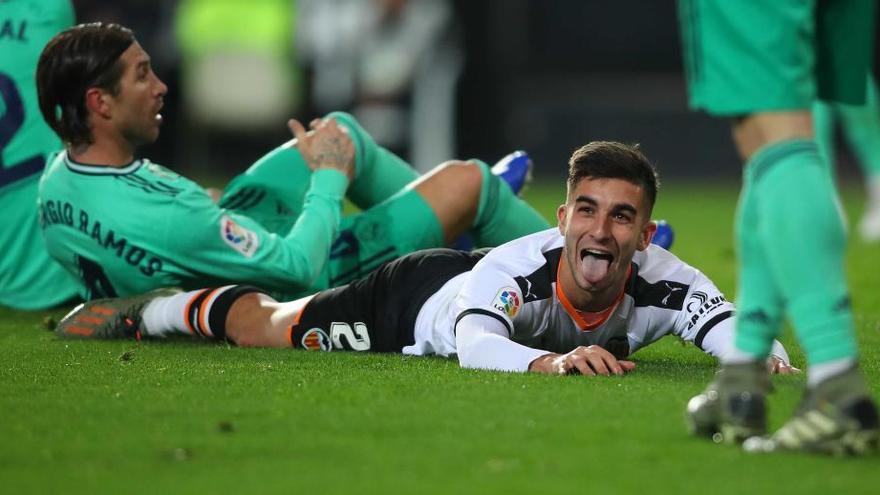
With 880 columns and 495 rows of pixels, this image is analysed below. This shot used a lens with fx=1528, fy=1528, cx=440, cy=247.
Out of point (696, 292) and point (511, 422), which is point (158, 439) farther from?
point (696, 292)

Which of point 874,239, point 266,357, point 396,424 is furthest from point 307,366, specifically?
point 874,239

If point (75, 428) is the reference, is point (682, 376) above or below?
below

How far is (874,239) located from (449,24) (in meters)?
5.59

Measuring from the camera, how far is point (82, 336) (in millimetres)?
4883

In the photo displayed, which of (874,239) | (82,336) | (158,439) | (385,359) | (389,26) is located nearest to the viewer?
(158,439)

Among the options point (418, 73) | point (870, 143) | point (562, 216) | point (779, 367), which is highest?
point (562, 216)

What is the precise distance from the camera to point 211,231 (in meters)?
4.76

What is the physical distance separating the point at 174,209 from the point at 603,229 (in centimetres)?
148

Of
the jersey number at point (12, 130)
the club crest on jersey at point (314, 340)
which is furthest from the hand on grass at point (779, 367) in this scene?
the jersey number at point (12, 130)

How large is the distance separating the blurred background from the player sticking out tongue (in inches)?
380

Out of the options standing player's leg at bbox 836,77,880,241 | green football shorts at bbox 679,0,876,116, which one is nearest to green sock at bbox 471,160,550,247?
green football shorts at bbox 679,0,876,116

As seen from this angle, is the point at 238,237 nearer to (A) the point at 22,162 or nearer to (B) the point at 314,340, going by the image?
(B) the point at 314,340

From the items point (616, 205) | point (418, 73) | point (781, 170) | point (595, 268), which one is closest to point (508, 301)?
point (595, 268)

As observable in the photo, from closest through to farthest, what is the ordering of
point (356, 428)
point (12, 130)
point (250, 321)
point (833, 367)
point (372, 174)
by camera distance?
point (833, 367)
point (356, 428)
point (250, 321)
point (372, 174)
point (12, 130)
